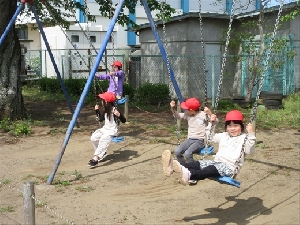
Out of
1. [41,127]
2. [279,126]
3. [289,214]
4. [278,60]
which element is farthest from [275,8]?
[289,214]

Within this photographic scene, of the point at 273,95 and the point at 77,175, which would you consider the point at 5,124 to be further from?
the point at 273,95

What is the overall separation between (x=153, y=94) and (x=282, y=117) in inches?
177

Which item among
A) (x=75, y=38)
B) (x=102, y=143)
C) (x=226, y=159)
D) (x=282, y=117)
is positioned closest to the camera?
(x=226, y=159)

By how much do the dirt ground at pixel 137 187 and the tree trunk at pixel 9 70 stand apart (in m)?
1.18

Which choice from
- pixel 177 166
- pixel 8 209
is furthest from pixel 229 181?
pixel 8 209

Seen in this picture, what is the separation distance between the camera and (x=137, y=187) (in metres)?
6.48

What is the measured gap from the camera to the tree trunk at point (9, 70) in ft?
36.1

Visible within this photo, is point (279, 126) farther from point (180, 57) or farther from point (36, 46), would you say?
point (36, 46)

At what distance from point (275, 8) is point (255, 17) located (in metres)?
1.76

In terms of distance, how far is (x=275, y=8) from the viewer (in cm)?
1528

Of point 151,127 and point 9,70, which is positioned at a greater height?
point 9,70

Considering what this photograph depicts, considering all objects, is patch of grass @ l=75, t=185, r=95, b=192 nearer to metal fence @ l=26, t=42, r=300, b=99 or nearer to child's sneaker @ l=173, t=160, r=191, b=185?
child's sneaker @ l=173, t=160, r=191, b=185

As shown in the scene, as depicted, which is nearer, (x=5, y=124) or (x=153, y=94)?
(x=5, y=124)

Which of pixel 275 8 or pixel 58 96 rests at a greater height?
pixel 275 8
